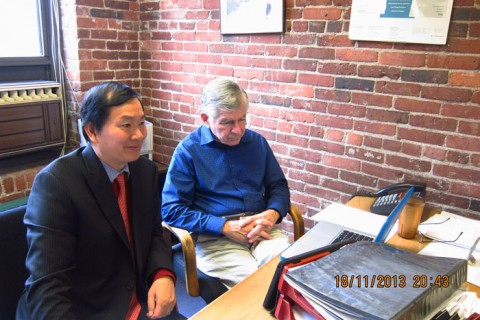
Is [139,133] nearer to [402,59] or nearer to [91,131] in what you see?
[91,131]

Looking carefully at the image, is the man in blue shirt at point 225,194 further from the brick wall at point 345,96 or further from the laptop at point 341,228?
the brick wall at point 345,96

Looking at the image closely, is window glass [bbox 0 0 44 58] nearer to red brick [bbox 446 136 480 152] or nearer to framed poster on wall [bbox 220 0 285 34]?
framed poster on wall [bbox 220 0 285 34]

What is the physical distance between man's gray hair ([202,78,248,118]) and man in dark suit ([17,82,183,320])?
1.47ft

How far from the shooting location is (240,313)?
1.05 m

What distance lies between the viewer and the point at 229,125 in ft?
5.86

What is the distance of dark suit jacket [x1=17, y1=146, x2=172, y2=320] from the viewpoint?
1175 mm

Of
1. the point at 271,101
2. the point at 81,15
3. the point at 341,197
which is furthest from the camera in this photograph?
the point at 81,15

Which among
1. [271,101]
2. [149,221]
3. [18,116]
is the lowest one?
[149,221]

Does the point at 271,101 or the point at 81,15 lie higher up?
the point at 81,15

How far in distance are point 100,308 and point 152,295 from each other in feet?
0.58

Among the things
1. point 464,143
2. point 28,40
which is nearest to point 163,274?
point 464,143

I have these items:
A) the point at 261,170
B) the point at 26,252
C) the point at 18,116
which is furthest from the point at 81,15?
the point at 26,252

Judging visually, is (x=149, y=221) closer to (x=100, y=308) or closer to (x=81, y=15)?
(x=100, y=308)

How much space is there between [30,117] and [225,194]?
1.55m
